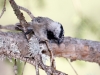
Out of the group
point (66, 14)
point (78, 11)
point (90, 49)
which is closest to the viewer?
point (90, 49)

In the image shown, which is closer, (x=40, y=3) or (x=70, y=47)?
(x=70, y=47)

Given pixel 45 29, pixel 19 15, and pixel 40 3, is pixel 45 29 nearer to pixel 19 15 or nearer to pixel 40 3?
pixel 19 15

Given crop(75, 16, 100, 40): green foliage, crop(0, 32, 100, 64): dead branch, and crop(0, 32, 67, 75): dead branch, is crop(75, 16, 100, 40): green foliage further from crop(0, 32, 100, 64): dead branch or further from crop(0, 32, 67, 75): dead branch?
crop(0, 32, 67, 75): dead branch

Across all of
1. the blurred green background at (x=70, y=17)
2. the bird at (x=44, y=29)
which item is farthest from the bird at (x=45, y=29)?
the blurred green background at (x=70, y=17)

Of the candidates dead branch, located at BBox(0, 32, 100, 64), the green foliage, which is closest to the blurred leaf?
the green foliage

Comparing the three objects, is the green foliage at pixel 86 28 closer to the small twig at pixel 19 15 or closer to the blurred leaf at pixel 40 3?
the blurred leaf at pixel 40 3

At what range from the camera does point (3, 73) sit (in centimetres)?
217

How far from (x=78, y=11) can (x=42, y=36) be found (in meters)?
0.60

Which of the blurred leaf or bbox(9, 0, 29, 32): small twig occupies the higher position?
bbox(9, 0, 29, 32): small twig

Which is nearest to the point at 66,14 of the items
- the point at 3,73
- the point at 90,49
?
the point at 3,73

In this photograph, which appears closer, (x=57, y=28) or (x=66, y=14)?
(x=57, y=28)

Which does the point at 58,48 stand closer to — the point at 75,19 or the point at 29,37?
the point at 29,37

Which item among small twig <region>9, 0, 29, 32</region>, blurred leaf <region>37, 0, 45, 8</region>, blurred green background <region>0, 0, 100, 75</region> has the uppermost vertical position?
small twig <region>9, 0, 29, 32</region>

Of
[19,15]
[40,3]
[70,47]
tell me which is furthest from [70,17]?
[19,15]
